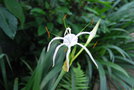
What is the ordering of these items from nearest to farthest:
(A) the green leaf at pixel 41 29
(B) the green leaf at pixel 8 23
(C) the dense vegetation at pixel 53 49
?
(B) the green leaf at pixel 8 23 < (C) the dense vegetation at pixel 53 49 < (A) the green leaf at pixel 41 29

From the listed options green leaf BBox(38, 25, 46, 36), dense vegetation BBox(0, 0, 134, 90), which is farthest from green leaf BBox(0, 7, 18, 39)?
green leaf BBox(38, 25, 46, 36)

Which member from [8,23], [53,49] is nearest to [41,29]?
[53,49]

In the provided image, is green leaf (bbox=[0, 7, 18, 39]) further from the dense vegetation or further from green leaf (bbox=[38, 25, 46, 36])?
green leaf (bbox=[38, 25, 46, 36])

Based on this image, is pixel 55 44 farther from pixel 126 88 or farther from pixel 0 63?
pixel 126 88

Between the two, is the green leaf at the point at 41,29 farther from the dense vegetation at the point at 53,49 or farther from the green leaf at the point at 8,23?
the green leaf at the point at 8,23

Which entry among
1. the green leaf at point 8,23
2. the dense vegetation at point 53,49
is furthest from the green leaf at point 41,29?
the green leaf at point 8,23

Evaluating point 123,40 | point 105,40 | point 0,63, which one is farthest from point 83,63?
point 0,63

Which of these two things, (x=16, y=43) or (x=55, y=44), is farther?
(x=16, y=43)

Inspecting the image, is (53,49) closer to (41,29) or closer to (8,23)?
(41,29)
